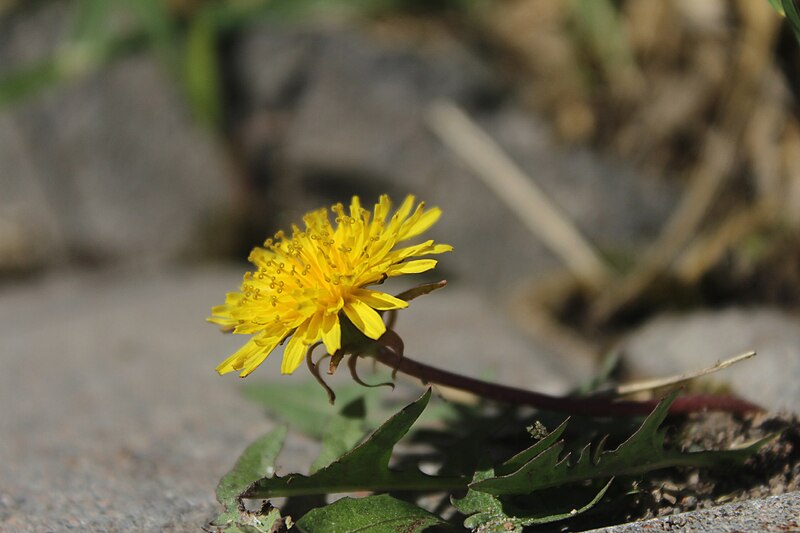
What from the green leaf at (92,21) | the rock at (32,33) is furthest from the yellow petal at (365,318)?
the rock at (32,33)

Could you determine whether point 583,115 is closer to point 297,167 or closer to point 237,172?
point 297,167

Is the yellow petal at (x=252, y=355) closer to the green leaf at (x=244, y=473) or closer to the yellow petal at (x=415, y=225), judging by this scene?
the green leaf at (x=244, y=473)

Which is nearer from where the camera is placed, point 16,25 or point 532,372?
point 532,372

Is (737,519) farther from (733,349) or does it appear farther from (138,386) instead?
(138,386)

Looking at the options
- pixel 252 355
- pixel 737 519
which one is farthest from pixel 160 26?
pixel 737 519

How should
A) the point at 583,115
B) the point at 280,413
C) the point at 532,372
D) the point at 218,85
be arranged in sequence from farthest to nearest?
the point at 218,85 → the point at 583,115 → the point at 532,372 → the point at 280,413

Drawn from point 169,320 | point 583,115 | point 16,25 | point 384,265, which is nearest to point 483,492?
point 384,265
